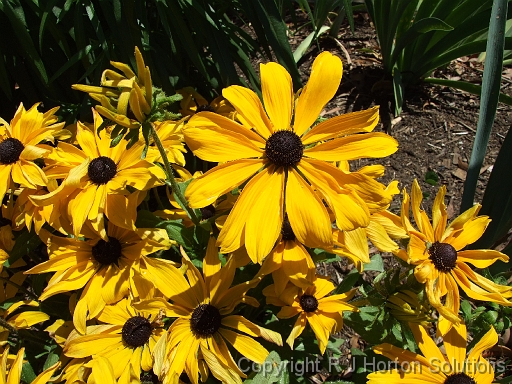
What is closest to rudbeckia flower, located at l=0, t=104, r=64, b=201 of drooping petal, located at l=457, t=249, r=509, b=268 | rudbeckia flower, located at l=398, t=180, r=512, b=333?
rudbeckia flower, located at l=398, t=180, r=512, b=333

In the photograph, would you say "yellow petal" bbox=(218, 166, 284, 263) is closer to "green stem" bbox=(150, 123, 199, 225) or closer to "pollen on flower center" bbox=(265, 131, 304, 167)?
"pollen on flower center" bbox=(265, 131, 304, 167)

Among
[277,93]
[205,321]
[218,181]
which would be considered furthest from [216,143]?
[205,321]

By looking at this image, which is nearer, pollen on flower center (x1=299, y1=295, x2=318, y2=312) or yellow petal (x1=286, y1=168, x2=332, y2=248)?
yellow petal (x1=286, y1=168, x2=332, y2=248)

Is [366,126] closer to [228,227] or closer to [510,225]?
[228,227]

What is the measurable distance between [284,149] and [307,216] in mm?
154

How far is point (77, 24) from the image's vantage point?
1567 millimetres

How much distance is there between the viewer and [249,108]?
0.99 m

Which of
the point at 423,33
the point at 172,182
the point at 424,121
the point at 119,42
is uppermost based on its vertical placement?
the point at 423,33

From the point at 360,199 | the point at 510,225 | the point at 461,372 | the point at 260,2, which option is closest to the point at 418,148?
the point at 510,225

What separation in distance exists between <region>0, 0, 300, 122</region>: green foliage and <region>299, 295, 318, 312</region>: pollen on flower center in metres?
0.92

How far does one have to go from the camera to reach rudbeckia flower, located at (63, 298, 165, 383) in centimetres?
113

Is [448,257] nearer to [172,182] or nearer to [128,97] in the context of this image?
[172,182]

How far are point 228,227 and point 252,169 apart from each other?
0.46ft

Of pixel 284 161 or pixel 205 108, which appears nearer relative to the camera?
pixel 284 161
